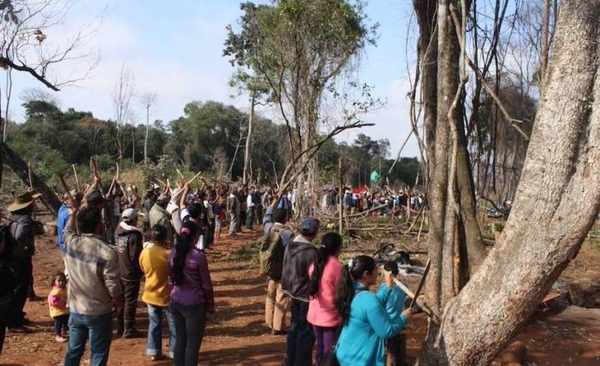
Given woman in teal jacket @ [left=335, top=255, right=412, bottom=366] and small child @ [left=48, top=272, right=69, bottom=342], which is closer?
woman in teal jacket @ [left=335, top=255, right=412, bottom=366]

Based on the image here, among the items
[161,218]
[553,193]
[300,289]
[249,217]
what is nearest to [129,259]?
[161,218]

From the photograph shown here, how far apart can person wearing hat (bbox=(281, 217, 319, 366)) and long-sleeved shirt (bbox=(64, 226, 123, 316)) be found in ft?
5.43

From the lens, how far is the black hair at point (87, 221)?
4191mm

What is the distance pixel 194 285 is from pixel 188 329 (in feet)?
1.33

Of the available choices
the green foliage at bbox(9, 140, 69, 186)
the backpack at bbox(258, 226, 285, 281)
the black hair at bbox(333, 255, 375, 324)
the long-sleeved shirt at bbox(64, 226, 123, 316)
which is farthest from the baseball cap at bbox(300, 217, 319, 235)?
the green foliage at bbox(9, 140, 69, 186)

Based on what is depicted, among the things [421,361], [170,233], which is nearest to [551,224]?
[421,361]

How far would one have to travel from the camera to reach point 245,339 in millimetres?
6625

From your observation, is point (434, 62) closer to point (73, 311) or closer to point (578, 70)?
point (578, 70)

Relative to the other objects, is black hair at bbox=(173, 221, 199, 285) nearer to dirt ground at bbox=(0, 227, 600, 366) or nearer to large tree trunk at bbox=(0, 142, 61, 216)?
dirt ground at bbox=(0, 227, 600, 366)

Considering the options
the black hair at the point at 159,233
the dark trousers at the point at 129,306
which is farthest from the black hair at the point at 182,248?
the dark trousers at the point at 129,306

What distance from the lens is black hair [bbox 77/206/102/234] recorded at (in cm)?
419

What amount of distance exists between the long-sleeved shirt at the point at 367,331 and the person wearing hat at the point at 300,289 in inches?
55.9

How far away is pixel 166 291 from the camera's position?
18.2 ft

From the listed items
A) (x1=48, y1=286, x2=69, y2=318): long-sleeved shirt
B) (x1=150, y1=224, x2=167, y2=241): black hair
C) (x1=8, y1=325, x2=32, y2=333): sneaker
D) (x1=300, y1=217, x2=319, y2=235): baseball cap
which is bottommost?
(x1=8, y1=325, x2=32, y2=333): sneaker
